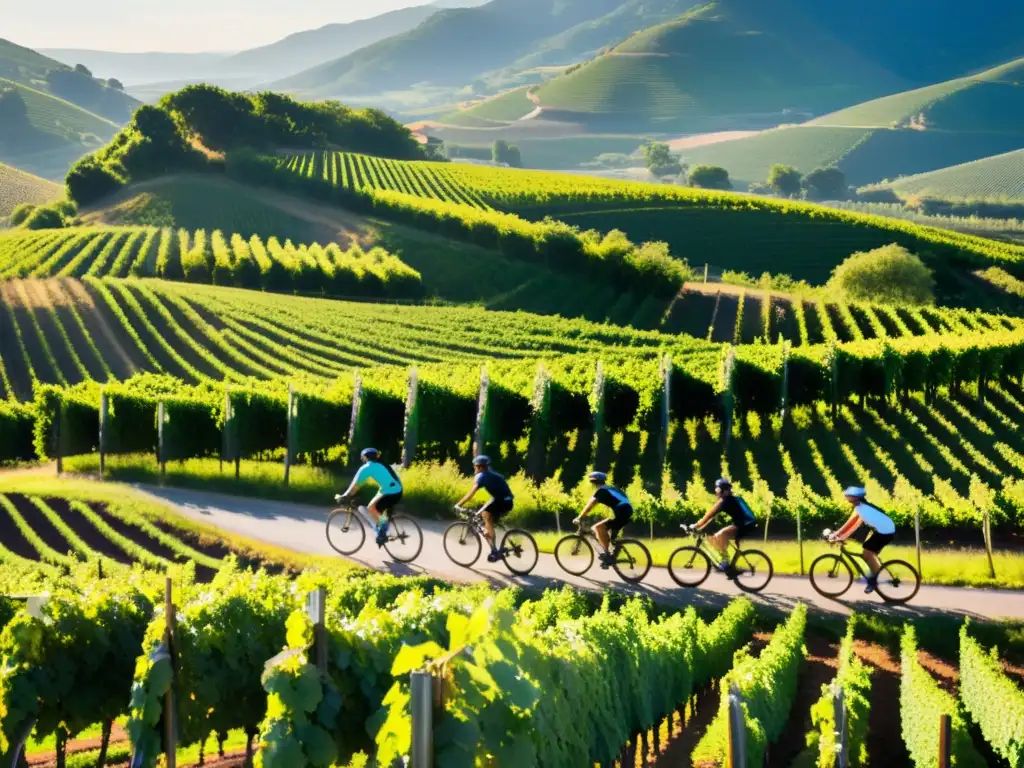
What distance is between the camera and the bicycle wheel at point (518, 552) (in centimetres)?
1794

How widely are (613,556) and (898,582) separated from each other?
3.75 meters

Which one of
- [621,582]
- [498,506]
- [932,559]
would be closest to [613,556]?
[621,582]

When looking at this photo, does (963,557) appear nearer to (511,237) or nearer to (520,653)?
(520,653)

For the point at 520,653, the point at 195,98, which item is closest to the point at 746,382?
the point at 520,653

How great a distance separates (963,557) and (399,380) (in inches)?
580

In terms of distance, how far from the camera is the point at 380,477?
1795 cm

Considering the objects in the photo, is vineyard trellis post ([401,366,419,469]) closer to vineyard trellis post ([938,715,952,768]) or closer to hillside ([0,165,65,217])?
vineyard trellis post ([938,715,952,768])

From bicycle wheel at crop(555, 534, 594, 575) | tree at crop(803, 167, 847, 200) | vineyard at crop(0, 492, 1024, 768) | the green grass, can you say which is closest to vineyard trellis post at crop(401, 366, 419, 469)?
the green grass

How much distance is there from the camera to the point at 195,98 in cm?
9500

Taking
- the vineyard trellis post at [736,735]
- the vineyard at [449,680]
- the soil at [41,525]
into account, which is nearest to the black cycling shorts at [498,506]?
the vineyard at [449,680]

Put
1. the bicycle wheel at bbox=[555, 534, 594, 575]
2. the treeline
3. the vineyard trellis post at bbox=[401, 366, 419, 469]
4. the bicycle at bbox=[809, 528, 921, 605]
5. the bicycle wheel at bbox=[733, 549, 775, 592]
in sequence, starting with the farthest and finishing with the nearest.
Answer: the treeline → the vineyard trellis post at bbox=[401, 366, 419, 469] → the bicycle wheel at bbox=[555, 534, 594, 575] → the bicycle wheel at bbox=[733, 549, 775, 592] → the bicycle at bbox=[809, 528, 921, 605]

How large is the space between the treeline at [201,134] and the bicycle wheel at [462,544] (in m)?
73.3

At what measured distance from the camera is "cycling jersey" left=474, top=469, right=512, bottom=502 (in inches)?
656

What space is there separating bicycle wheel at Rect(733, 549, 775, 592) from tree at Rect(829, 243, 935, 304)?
48.0 metres
